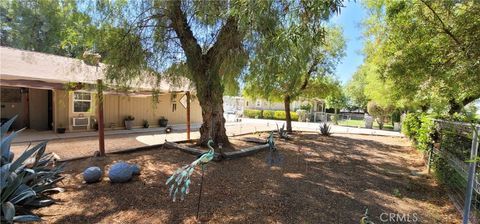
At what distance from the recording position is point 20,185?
10.6ft

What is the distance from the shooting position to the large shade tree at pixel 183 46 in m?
5.68

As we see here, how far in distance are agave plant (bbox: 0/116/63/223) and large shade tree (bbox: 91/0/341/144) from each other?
11.9 ft

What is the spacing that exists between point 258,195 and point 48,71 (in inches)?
409

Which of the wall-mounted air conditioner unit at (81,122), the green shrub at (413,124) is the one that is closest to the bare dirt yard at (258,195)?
the green shrub at (413,124)

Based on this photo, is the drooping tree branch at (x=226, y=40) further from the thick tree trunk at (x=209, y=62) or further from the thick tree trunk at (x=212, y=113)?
the thick tree trunk at (x=212, y=113)

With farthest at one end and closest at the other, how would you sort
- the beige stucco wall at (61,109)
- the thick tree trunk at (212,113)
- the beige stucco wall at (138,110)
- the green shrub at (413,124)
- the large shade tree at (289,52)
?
1. the beige stucco wall at (138,110)
2. the beige stucco wall at (61,109)
3. the green shrub at (413,124)
4. the thick tree trunk at (212,113)
5. the large shade tree at (289,52)

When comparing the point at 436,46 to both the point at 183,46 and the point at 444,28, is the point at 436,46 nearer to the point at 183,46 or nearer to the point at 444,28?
the point at 444,28

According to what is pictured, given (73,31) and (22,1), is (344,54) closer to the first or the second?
(73,31)

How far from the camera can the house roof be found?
7.52 meters

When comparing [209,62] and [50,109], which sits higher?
[209,62]

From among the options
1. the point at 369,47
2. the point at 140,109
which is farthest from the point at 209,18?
the point at 140,109

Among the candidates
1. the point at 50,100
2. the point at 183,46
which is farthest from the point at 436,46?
the point at 50,100

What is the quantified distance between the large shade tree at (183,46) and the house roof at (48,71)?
802 mm

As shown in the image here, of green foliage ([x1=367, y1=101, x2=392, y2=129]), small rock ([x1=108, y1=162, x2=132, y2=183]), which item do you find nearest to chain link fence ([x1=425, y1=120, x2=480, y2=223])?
small rock ([x1=108, y1=162, x2=132, y2=183])
